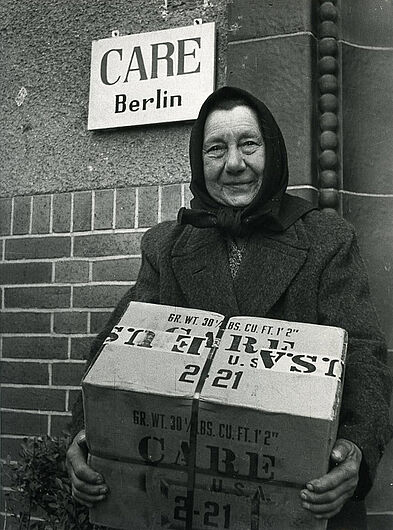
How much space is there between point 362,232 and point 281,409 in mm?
1259

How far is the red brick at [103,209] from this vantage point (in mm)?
2996

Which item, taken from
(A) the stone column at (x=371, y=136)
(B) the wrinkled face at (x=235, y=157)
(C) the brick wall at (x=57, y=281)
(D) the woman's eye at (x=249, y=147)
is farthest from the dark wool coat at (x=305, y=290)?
(C) the brick wall at (x=57, y=281)

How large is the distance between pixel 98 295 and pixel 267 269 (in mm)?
1081

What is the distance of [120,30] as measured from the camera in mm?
3074

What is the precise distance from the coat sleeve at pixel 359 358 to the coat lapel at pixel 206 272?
0.82 feet

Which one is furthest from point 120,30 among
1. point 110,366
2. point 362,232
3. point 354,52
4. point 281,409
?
point 281,409

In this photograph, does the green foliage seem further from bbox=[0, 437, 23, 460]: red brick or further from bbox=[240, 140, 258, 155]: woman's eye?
bbox=[240, 140, 258, 155]: woman's eye

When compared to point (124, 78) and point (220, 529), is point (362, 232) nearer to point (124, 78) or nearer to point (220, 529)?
point (124, 78)

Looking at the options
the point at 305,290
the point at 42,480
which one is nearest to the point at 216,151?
the point at 305,290

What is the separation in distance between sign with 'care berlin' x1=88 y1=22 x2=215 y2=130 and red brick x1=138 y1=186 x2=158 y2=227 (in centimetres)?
26

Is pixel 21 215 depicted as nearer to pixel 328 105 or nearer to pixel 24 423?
pixel 24 423

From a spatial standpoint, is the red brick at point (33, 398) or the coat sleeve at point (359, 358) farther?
the red brick at point (33, 398)

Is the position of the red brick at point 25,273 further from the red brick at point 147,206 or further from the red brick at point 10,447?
the red brick at point 10,447

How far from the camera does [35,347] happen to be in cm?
308
